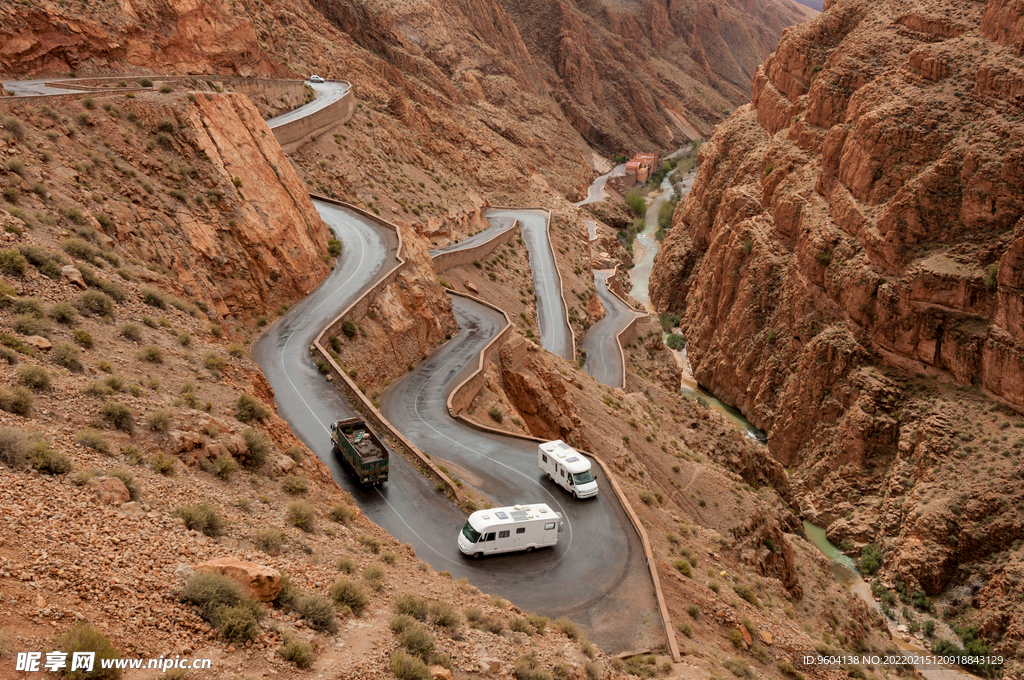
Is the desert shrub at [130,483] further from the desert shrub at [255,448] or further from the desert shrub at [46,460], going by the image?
the desert shrub at [255,448]

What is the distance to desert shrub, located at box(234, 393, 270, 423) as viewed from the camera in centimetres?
1364

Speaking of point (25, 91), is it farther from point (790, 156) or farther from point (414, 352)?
point (790, 156)

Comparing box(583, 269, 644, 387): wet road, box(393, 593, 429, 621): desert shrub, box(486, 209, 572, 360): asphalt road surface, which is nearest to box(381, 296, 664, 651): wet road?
box(393, 593, 429, 621): desert shrub

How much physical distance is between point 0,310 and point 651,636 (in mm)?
14179

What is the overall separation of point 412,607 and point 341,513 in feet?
11.5

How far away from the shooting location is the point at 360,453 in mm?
16359

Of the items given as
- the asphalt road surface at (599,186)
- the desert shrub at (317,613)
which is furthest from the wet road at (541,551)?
the asphalt road surface at (599,186)

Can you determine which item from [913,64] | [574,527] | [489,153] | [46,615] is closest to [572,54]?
[489,153]

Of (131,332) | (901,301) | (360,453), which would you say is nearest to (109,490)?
(131,332)

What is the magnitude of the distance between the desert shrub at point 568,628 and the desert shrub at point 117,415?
8.47 metres

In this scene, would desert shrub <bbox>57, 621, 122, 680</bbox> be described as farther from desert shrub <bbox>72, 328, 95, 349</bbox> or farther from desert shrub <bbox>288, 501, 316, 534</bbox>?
desert shrub <bbox>72, 328, 95, 349</bbox>

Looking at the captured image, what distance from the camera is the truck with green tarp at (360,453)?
16.4 metres

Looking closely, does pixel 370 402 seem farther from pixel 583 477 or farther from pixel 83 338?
pixel 83 338

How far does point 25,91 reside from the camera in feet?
72.1
